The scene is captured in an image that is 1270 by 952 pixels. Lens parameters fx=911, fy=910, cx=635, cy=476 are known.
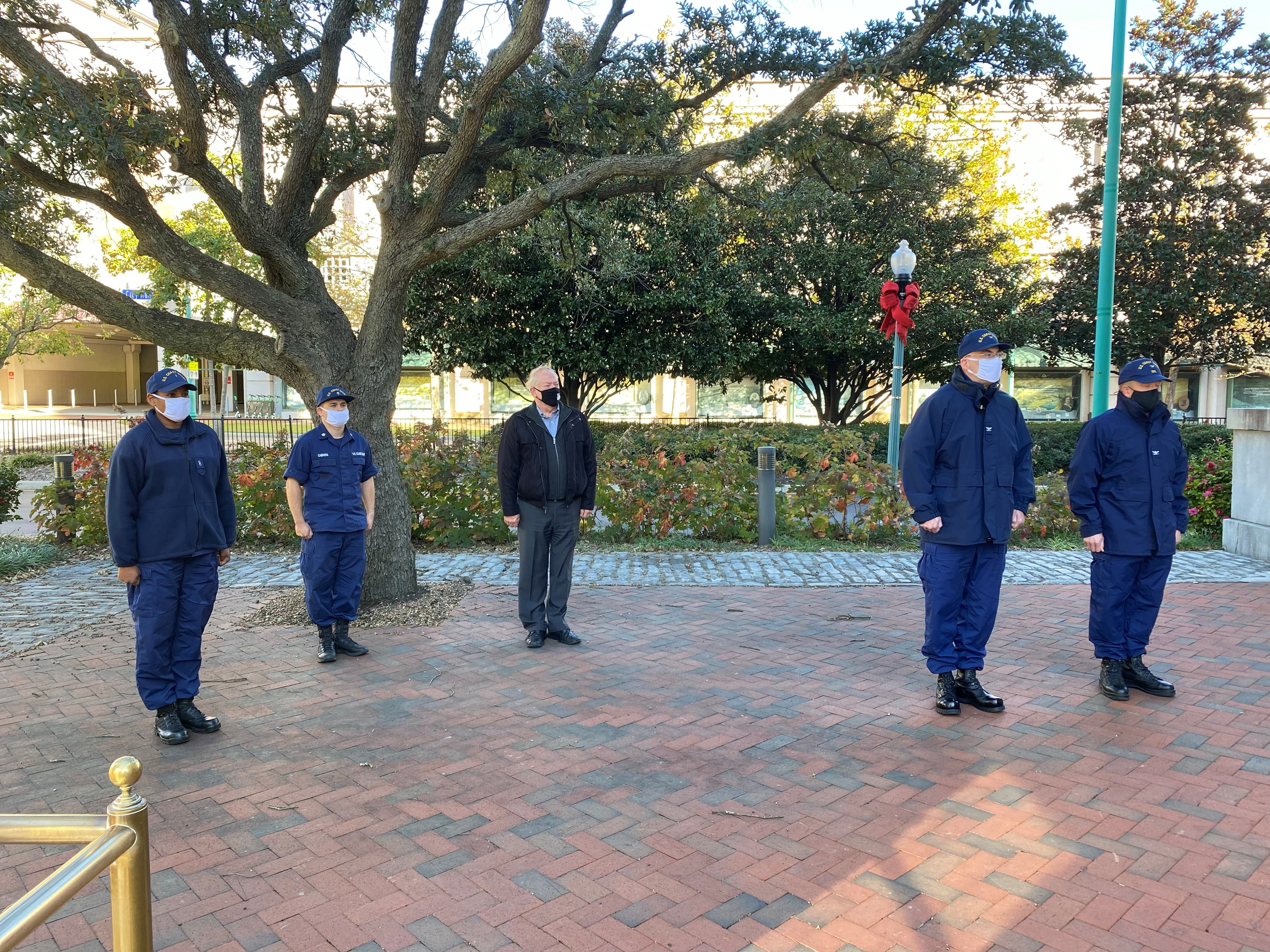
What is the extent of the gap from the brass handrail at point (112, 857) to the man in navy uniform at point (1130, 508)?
4.70 metres

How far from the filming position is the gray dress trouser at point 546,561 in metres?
6.29

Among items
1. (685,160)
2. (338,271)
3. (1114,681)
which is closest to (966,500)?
(1114,681)

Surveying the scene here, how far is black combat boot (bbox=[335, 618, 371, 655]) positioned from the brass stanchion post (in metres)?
4.51

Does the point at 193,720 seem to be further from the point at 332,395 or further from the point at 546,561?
the point at 546,561

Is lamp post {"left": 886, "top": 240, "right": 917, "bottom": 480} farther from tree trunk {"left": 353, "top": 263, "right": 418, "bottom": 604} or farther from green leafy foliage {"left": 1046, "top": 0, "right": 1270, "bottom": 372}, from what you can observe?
green leafy foliage {"left": 1046, "top": 0, "right": 1270, "bottom": 372}

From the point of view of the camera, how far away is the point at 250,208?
278 inches

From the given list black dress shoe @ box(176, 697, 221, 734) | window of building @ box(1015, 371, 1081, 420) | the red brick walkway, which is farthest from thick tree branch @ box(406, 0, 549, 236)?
window of building @ box(1015, 371, 1081, 420)

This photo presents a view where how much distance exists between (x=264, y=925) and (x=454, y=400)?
3356 cm

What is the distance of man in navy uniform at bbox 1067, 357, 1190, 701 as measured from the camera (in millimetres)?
4945

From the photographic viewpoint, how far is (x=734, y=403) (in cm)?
3456

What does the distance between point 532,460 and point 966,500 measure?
9.41 ft

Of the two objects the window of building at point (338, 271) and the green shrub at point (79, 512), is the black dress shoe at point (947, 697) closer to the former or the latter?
the green shrub at point (79, 512)

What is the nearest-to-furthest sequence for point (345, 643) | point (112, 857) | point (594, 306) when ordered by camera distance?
point (112, 857) < point (345, 643) < point (594, 306)

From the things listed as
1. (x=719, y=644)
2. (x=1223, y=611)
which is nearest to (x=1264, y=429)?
(x=1223, y=611)
